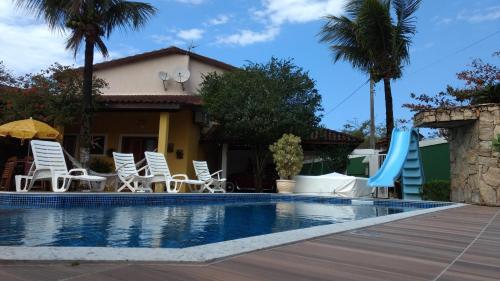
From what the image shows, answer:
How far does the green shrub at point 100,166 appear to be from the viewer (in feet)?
Answer: 48.4

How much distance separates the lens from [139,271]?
2.21 meters

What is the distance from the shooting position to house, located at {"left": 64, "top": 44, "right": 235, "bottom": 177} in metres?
14.5

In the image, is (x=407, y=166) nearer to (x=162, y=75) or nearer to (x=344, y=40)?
(x=344, y=40)

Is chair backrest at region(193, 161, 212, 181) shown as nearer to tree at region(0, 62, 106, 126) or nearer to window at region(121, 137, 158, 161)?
window at region(121, 137, 158, 161)

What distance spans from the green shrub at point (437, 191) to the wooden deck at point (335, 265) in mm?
8829

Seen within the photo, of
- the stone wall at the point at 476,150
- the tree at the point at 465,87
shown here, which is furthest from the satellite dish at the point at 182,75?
the stone wall at the point at 476,150

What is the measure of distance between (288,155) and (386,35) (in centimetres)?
533

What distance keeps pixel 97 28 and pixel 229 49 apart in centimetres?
881

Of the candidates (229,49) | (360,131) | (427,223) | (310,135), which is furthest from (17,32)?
(360,131)

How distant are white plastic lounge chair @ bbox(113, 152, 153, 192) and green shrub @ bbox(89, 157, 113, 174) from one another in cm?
381

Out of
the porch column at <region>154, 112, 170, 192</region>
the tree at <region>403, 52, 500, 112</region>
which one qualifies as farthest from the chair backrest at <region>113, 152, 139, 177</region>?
the tree at <region>403, 52, 500, 112</region>

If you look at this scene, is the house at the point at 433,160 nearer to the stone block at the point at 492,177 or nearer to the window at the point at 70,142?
the stone block at the point at 492,177

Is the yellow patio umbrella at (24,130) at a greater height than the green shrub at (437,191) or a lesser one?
greater

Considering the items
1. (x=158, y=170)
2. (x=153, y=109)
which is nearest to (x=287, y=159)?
(x=158, y=170)
